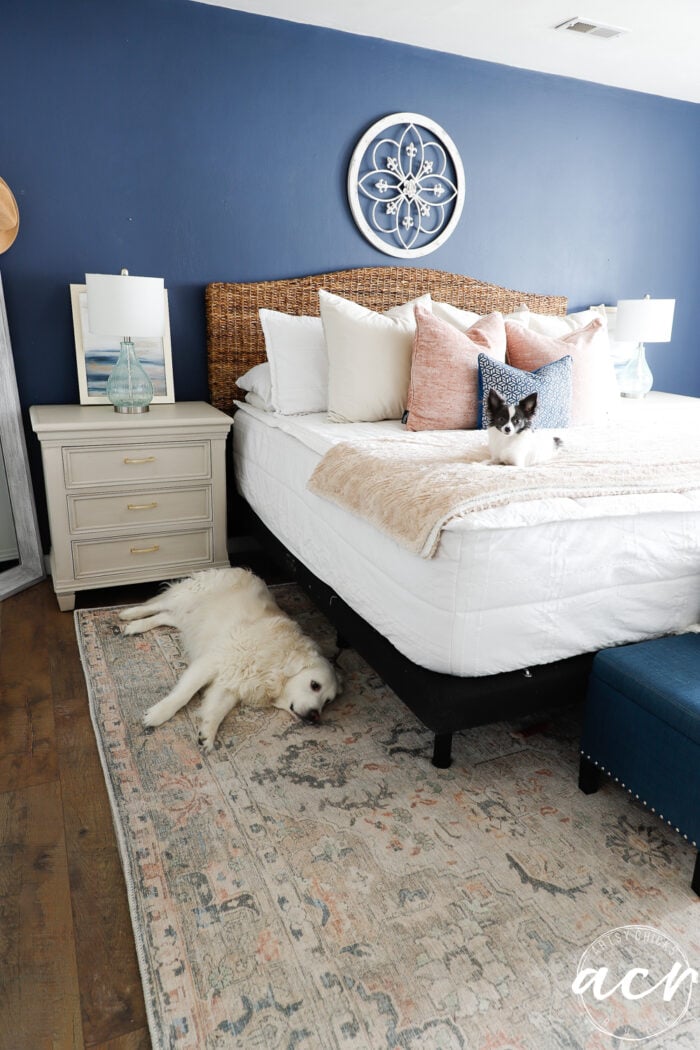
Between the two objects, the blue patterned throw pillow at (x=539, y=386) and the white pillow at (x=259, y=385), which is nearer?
the blue patterned throw pillow at (x=539, y=386)

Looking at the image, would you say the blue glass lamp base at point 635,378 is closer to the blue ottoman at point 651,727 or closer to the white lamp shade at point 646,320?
the white lamp shade at point 646,320

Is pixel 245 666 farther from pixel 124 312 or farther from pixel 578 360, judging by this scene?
pixel 578 360

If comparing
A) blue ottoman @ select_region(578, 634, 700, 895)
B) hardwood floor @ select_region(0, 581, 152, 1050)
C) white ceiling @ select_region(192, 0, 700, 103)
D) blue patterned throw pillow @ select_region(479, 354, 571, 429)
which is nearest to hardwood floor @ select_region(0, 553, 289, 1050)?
hardwood floor @ select_region(0, 581, 152, 1050)

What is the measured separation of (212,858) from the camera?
147cm

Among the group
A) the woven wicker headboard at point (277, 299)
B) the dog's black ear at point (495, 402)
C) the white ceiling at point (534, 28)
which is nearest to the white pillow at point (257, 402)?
the woven wicker headboard at point (277, 299)

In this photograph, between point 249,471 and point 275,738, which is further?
point 249,471

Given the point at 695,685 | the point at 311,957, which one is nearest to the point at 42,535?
the point at 311,957

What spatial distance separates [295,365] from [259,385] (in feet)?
0.71

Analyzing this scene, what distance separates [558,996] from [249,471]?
7.15 feet

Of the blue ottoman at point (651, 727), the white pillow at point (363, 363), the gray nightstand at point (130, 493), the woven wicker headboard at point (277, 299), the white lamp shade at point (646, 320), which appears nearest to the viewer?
the blue ottoman at point (651, 727)

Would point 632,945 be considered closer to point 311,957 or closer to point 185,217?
point 311,957

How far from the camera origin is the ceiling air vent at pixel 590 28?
295 cm

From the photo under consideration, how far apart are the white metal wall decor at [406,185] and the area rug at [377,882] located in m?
2.41

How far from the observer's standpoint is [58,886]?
1.39m
